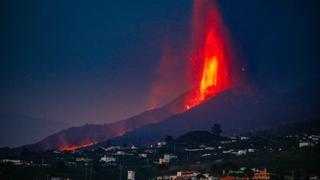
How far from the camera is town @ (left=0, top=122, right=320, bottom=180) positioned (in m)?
91.4

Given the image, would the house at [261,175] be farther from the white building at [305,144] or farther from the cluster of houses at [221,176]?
the white building at [305,144]

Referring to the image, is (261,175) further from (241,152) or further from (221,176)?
(241,152)

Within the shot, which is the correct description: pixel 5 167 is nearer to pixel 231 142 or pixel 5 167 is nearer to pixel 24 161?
pixel 24 161

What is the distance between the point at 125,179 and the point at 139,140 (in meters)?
61.3

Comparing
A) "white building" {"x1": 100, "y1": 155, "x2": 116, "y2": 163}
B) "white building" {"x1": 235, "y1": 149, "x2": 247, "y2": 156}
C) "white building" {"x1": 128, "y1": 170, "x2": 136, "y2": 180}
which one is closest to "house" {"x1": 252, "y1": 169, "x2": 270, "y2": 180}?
"white building" {"x1": 128, "y1": 170, "x2": 136, "y2": 180}

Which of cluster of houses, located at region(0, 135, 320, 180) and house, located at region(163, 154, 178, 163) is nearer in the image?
cluster of houses, located at region(0, 135, 320, 180)

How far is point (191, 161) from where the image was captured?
11181cm

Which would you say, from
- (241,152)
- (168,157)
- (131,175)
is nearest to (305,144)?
(241,152)

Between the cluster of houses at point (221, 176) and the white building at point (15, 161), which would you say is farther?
the white building at point (15, 161)

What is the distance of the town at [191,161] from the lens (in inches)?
3597

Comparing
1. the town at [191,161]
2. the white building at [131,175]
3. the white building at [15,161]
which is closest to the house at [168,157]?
the town at [191,161]

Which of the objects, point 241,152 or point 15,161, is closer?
point 15,161

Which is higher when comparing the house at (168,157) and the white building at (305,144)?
the white building at (305,144)

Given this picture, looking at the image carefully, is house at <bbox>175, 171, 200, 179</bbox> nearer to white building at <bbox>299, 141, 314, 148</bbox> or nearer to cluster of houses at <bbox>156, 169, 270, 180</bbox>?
cluster of houses at <bbox>156, 169, 270, 180</bbox>
